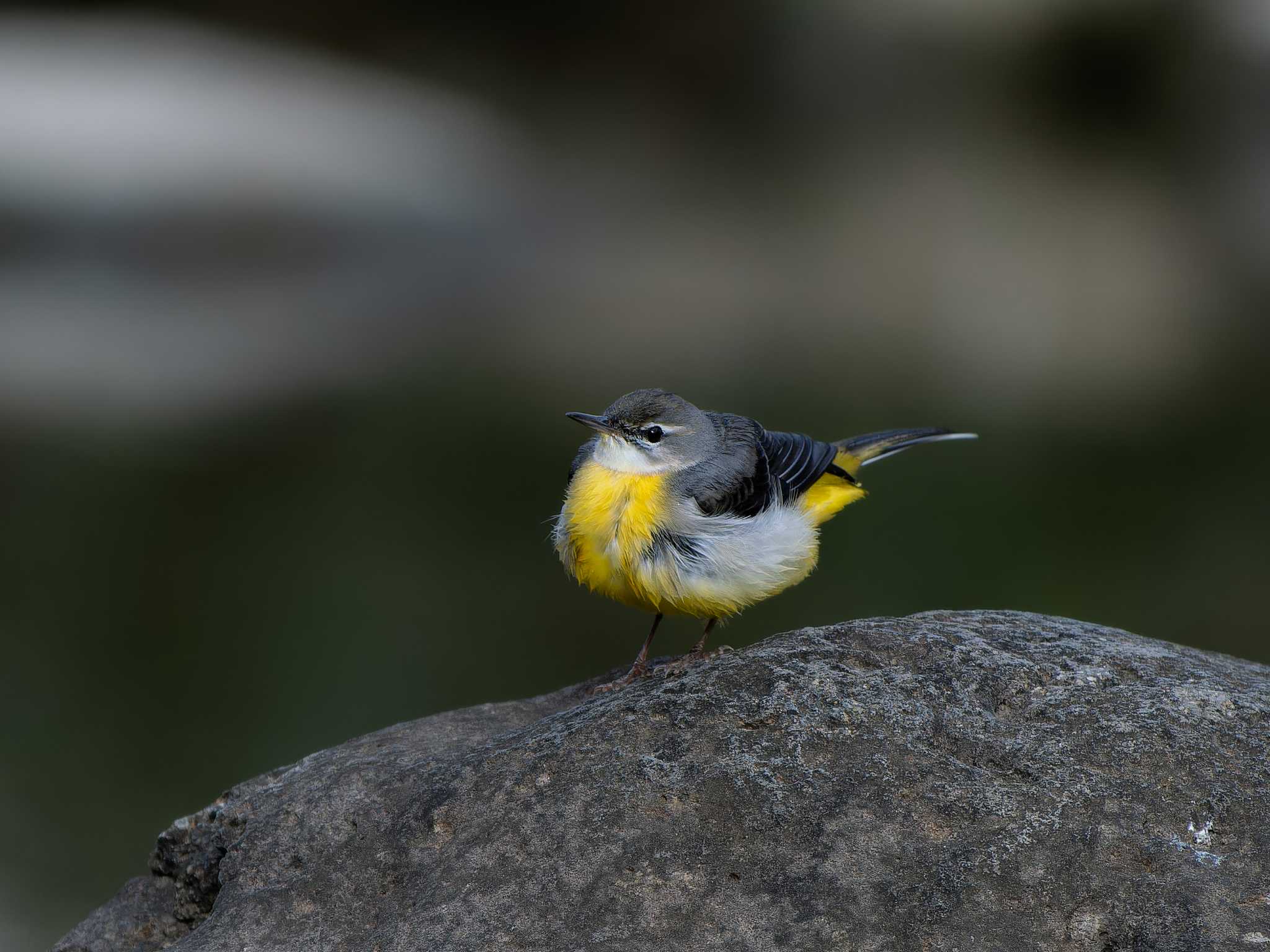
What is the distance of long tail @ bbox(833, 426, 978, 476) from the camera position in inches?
243

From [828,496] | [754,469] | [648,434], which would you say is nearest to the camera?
[648,434]

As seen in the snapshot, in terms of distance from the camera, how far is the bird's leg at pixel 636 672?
→ 4.82 meters

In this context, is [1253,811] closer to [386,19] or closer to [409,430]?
[409,430]

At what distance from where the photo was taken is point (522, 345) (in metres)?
14.6

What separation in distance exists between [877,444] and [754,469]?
4.15 feet

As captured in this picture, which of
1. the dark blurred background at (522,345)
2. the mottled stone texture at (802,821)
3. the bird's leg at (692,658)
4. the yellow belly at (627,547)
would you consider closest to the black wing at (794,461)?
the yellow belly at (627,547)

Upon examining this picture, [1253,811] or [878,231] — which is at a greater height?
[878,231]

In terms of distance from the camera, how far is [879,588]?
9.66 m

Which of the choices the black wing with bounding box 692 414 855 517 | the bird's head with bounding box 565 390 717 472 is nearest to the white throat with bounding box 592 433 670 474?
the bird's head with bounding box 565 390 717 472

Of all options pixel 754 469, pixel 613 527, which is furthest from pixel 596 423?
pixel 754 469

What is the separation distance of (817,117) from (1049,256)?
3.92m

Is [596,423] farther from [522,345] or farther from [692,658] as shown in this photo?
[522,345]

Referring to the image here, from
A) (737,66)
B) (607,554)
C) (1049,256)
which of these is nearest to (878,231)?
(1049,256)

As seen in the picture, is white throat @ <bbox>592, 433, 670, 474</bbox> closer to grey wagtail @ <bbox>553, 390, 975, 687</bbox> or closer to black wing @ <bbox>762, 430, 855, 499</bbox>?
grey wagtail @ <bbox>553, 390, 975, 687</bbox>
